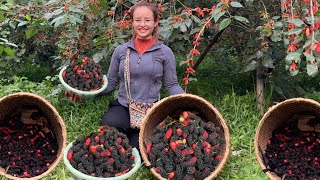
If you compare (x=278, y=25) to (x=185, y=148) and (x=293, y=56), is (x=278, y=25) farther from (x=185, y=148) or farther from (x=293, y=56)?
(x=185, y=148)

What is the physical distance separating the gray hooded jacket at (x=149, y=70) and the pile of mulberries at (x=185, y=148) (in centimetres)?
27

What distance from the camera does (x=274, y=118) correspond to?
→ 2.49 m

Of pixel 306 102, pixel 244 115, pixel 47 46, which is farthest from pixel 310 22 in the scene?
pixel 47 46

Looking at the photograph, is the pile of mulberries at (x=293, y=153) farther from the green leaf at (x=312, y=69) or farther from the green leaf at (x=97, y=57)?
the green leaf at (x=97, y=57)

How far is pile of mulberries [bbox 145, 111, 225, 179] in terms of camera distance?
2258 millimetres

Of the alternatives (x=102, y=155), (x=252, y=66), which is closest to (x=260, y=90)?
(x=252, y=66)

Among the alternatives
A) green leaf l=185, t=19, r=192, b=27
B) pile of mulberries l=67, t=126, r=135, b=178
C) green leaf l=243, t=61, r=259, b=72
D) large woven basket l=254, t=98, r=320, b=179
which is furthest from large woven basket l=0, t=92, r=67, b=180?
green leaf l=243, t=61, r=259, b=72

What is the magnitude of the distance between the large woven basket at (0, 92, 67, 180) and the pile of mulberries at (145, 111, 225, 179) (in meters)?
0.43

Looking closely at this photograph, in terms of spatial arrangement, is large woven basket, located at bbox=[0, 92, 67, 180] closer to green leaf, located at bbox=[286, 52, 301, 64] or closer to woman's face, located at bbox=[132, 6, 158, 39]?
woman's face, located at bbox=[132, 6, 158, 39]

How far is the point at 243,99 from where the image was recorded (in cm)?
329

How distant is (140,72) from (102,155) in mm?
578

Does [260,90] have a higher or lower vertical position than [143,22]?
lower

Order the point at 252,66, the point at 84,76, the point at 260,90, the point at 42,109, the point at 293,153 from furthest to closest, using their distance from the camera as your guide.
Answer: the point at 260,90, the point at 252,66, the point at 84,76, the point at 42,109, the point at 293,153

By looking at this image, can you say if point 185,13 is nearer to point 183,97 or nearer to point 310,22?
point 183,97
